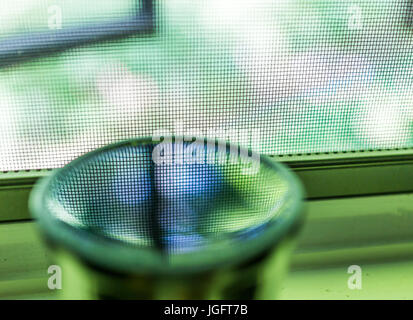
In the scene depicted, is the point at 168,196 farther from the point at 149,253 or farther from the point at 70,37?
the point at 70,37

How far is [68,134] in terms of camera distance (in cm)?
109

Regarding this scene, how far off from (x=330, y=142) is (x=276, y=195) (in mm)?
673

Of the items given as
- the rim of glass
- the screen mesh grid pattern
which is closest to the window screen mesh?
the screen mesh grid pattern

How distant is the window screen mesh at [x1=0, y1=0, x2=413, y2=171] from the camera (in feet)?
3.30

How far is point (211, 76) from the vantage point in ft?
3.52

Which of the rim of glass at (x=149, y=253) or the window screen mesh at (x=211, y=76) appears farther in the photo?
the window screen mesh at (x=211, y=76)

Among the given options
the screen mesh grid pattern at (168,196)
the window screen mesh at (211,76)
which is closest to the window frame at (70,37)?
the window screen mesh at (211,76)

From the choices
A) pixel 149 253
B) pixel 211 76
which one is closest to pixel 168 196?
pixel 149 253

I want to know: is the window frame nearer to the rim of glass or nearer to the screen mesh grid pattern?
the screen mesh grid pattern

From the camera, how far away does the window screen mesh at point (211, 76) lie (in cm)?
101

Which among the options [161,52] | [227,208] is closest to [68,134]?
[161,52]

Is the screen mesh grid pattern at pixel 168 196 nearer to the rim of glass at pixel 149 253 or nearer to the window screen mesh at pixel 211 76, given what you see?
the rim of glass at pixel 149 253
